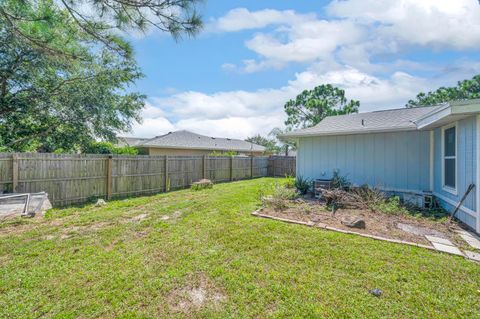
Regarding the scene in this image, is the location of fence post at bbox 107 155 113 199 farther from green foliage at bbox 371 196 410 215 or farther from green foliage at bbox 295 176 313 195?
green foliage at bbox 371 196 410 215

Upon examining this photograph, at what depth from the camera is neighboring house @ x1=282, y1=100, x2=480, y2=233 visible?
438cm

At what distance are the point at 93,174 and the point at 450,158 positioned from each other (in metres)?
10.1

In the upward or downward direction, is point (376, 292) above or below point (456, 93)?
below

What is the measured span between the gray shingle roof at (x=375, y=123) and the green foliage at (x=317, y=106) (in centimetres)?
1683

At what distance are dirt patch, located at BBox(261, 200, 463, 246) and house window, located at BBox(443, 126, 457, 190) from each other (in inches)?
49.8

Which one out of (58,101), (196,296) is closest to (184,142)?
(58,101)

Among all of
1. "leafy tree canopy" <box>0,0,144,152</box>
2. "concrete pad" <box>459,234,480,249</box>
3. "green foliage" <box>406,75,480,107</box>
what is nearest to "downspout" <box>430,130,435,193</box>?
"concrete pad" <box>459,234,480,249</box>

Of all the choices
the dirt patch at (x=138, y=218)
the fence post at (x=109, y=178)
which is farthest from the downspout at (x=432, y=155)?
the fence post at (x=109, y=178)

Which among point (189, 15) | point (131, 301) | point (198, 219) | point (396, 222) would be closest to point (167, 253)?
point (131, 301)

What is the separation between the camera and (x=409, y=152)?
685cm

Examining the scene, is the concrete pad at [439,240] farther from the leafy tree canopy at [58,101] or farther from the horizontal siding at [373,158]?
the leafy tree canopy at [58,101]

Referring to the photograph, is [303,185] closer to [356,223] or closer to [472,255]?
[356,223]

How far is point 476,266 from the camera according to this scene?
2.93m

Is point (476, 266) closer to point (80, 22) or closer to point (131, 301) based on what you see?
point (131, 301)
